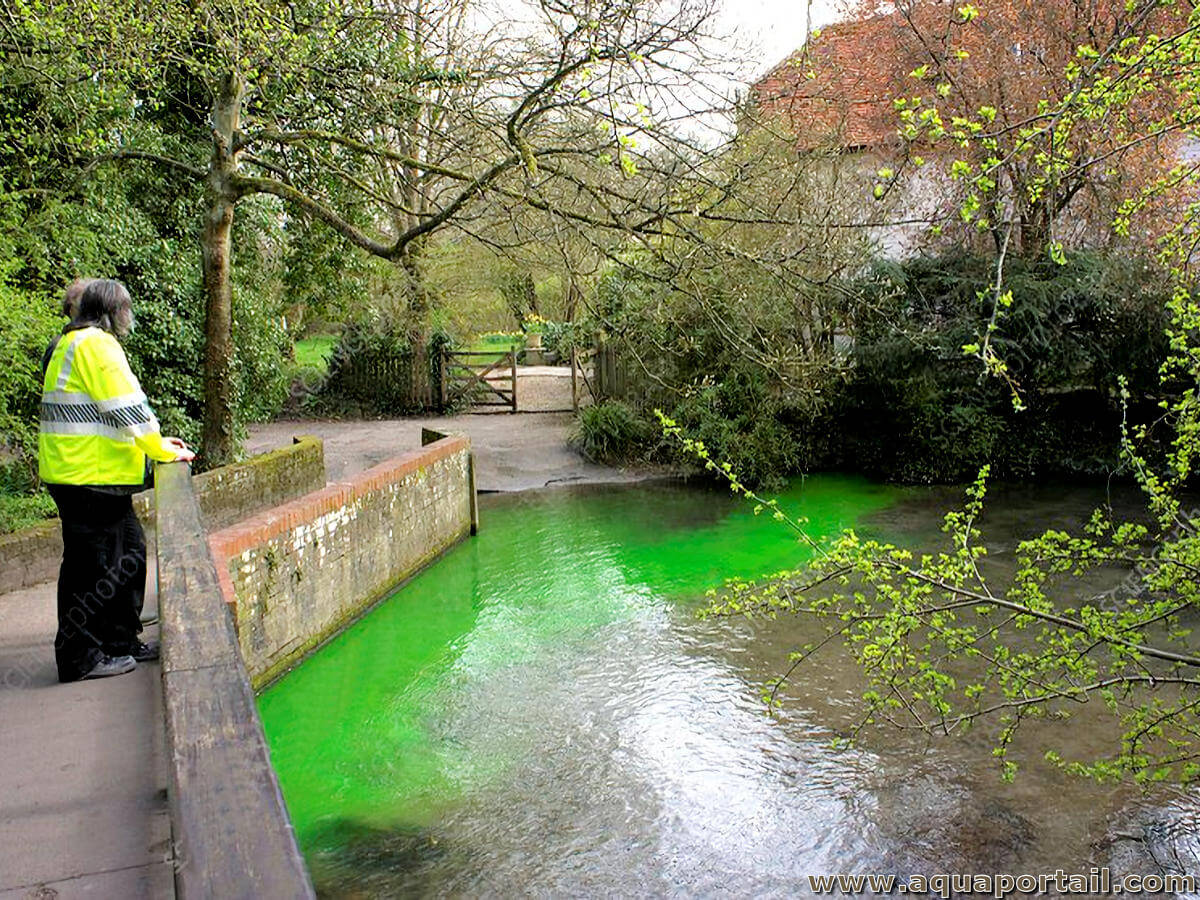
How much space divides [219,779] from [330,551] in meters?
7.67

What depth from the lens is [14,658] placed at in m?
5.26

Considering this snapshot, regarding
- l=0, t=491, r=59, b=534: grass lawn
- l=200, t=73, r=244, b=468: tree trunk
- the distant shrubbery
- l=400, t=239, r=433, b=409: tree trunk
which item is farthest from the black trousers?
l=400, t=239, r=433, b=409: tree trunk

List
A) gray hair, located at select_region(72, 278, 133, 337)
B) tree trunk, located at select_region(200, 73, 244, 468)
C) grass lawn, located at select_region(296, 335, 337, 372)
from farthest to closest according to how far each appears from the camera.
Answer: grass lawn, located at select_region(296, 335, 337, 372)
tree trunk, located at select_region(200, 73, 244, 468)
gray hair, located at select_region(72, 278, 133, 337)

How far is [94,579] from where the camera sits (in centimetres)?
457

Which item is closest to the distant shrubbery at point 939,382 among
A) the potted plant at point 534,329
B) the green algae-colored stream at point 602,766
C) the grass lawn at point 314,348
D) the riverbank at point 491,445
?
the riverbank at point 491,445

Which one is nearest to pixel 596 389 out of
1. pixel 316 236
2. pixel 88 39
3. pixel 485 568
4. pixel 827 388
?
pixel 827 388

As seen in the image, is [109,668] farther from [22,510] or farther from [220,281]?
[220,281]

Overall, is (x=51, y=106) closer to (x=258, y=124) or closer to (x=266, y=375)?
(x=258, y=124)

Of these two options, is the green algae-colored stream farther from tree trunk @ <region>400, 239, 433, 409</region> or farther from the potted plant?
the potted plant

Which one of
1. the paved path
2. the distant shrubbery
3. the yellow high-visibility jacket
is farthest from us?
the distant shrubbery

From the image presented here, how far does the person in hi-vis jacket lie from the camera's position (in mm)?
4434

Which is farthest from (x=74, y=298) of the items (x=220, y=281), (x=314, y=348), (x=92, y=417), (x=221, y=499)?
(x=314, y=348)

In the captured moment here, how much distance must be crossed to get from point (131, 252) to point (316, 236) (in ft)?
14.8

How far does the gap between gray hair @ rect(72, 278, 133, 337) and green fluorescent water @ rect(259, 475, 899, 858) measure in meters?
2.75
